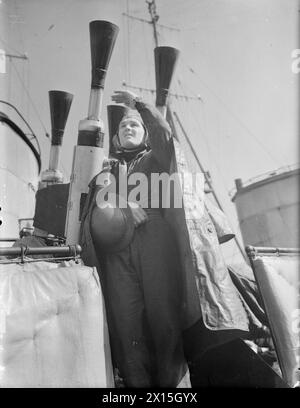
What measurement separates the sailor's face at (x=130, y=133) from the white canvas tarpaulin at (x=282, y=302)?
3.68 ft

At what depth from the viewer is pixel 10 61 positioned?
8.31ft

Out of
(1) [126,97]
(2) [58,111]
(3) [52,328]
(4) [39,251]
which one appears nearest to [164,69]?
(1) [126,97]

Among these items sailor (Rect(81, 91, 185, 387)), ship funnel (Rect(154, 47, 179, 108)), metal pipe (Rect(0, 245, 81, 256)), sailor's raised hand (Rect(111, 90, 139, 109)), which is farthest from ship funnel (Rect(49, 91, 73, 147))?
metal pipe (Rect(0, 245, 81, 256))

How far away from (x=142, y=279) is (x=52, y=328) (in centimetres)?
67

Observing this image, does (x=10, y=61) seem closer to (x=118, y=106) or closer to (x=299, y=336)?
(x=118, y=106)

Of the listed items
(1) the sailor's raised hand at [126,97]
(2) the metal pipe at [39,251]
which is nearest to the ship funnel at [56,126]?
(1) the sailor's raised hand at [126,97]

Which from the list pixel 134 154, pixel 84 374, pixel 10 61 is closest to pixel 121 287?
pixel 84 374

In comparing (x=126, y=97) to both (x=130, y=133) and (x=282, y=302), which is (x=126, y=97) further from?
(x=282, y=302)

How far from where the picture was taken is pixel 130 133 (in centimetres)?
263

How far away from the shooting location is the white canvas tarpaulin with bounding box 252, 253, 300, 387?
198 cm

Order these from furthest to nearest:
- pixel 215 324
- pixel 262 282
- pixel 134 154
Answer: pixel 134 154, pixel 262 282, pixel 215 324

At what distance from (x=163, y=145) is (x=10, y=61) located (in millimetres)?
1195

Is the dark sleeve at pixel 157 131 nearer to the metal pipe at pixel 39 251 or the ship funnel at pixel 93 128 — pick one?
the ship funnel at pixel 93 128

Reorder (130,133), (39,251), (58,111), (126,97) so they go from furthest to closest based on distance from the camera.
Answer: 1. (58,111)
2. (130,133)
3. (126,97)
4. (39,251)
